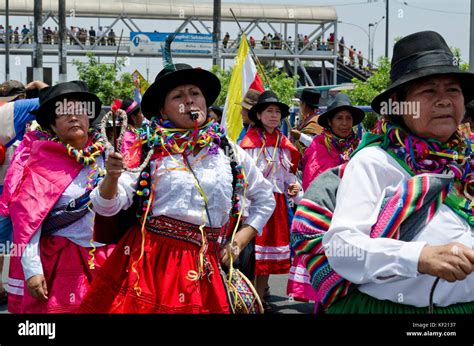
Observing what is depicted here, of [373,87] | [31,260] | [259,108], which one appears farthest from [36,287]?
[373,87]

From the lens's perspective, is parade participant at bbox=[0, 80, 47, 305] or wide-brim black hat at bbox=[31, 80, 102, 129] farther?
parade participant at bbox=[0, 80, 47, 305]

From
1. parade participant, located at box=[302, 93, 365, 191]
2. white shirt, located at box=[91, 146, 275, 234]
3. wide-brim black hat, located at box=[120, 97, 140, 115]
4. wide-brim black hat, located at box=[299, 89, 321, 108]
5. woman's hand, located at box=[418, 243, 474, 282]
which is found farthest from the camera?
wide-brim black hat, located at box=[299, 89, 321, 108]

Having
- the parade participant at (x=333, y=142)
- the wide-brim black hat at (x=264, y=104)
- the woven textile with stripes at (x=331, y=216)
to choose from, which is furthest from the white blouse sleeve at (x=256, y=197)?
the wide-brim black hat at (x=264, y=104)

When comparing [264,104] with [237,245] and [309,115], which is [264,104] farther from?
[237,245]

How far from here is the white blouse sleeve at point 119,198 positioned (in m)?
3.53

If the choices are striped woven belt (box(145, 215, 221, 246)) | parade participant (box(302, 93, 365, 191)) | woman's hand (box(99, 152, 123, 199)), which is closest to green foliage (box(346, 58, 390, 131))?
parade participant (box(302, 93, 365, 191))

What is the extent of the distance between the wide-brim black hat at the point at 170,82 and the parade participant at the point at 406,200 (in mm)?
1208

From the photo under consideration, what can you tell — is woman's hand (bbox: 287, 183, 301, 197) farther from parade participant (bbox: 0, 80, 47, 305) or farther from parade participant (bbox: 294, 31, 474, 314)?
parade participant (bbox: 294, 31, 474, 314)

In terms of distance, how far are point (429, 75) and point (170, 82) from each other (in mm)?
1532

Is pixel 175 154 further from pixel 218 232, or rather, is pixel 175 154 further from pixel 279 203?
pixel 279 203

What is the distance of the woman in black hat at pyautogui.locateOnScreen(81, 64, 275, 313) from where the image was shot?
3.59 meters

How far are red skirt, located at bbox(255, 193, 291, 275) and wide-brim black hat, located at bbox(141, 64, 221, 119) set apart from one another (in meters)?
4.08

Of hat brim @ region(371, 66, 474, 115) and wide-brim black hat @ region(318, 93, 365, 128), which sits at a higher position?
wide-brim black hat @ region(318, 93, 365, 128)
